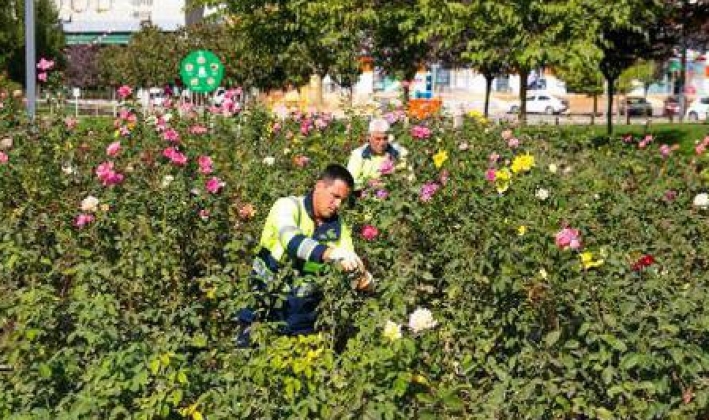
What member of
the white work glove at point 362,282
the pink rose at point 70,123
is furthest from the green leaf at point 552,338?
the pink rose at point 70,123

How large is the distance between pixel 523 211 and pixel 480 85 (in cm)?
6352

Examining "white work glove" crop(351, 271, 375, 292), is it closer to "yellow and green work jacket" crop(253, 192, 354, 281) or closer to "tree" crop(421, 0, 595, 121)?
"yellow and green work jacket" crop(253, 192, 354, 281)

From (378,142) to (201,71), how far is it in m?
9.32

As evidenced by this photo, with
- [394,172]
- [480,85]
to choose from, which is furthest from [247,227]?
[480,85]

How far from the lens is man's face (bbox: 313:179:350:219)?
15.4 feet

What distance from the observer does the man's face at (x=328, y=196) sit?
15.4 ft

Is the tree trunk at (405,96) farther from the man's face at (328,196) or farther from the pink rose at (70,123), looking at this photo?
the man's face at (328,196)

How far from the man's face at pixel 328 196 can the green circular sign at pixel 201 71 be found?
11.4 meters

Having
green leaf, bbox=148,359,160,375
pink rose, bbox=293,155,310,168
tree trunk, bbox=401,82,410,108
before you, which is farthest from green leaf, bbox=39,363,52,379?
tree trunk, bbox=401,82,410,108

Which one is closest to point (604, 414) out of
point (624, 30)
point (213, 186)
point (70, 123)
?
point (213, 186)

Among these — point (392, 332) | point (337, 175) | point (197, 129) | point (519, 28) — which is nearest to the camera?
point (392, 332)

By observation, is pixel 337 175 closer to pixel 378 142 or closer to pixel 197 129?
pixel 378 142

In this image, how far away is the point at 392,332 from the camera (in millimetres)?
3674

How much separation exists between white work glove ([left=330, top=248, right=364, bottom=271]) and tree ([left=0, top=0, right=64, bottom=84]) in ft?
140
